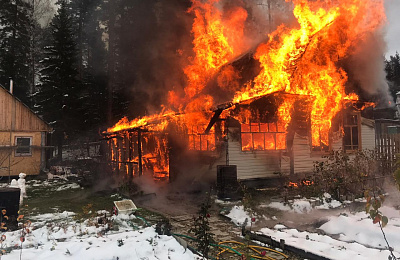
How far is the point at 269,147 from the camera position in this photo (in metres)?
13.2

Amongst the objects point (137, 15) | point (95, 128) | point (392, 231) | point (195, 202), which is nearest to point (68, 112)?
point (95, 128)

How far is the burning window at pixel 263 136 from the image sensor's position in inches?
499

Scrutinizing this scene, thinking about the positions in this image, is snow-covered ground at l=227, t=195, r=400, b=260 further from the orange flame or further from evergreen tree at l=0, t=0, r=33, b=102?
evergreen tree at l=0, t=0, r=33, b=102

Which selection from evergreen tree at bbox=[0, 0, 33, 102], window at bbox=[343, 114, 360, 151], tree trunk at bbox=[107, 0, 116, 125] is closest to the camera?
window at bbox=[343, 114, 360, 151]

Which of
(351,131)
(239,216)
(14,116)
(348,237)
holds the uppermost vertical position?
(14,116)

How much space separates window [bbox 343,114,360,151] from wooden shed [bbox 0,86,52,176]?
20.1 metres

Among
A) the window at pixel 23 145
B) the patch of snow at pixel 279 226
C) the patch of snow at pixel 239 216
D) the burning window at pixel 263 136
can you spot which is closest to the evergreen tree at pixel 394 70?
the burning window at pixel 263 136

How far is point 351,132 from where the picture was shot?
49.1 feet

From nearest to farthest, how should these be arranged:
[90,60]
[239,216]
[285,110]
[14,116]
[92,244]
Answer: [92,244] < [239,216] < [285,110] < [14,116] < [90,60]

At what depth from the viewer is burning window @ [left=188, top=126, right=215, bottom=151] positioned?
13.0m

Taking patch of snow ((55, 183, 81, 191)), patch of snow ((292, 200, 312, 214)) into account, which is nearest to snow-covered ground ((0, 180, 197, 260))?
patch of snow ((292, 200, 312, 214))

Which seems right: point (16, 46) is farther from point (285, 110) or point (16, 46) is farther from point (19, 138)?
point (285, 110)

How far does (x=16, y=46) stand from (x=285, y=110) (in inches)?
1204

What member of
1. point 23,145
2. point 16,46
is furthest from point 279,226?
point 16,46
